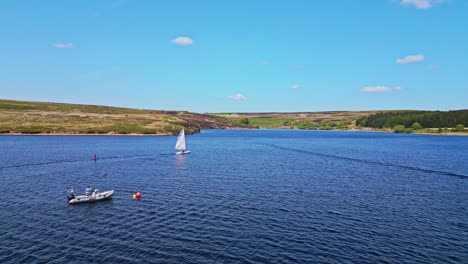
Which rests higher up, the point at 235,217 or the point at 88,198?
the point at 88,198

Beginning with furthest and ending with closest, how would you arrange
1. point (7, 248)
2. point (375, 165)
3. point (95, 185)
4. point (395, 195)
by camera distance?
point (375, 165)
point (95, 185)
point (395, 195)
point (7, 248)

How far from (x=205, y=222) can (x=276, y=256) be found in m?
12.5

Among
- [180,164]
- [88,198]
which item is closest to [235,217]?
[88,198]

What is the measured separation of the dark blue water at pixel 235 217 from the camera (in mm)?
31297

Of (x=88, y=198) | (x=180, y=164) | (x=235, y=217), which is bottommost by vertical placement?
(x=180, y=164)

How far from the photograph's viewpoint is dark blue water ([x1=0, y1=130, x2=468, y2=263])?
31297mm

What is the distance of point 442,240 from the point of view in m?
35.0

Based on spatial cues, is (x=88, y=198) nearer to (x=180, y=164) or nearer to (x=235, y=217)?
(x=235, y=217)

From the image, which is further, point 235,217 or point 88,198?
point 88,198

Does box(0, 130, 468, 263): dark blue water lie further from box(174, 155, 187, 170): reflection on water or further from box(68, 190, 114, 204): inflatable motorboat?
box(174, 155, 187, 170): reflection on water

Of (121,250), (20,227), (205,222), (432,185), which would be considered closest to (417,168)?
(432,185)

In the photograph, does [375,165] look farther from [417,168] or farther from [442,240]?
[442,240]

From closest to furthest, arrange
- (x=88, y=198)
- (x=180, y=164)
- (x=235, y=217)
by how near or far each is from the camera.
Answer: (x=235, y=217) < (x=88, y=198) < (x=180, y=164)

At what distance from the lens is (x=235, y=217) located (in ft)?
138
